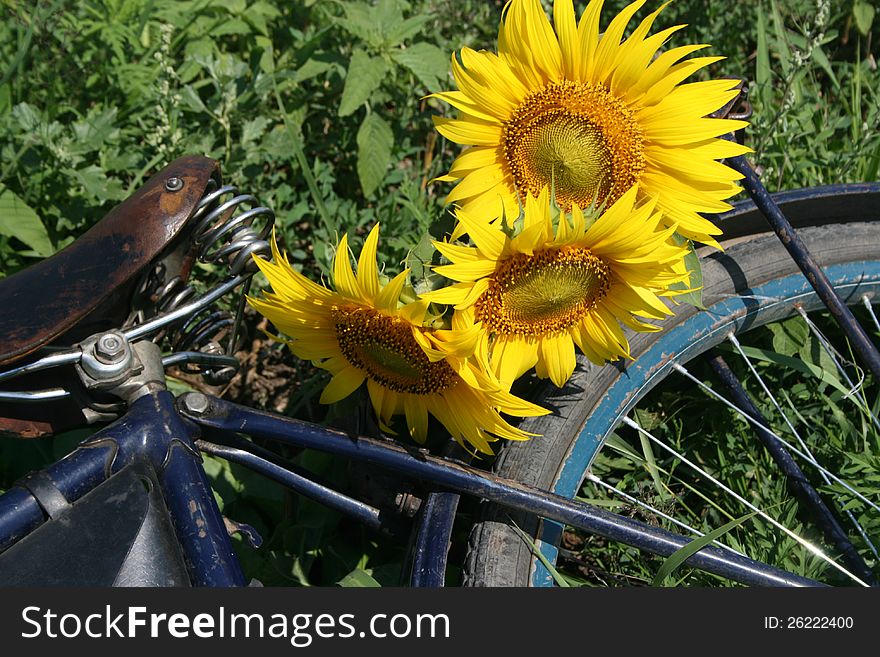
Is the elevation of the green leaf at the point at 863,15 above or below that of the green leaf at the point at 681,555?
above

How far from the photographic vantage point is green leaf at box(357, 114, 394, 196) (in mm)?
2609

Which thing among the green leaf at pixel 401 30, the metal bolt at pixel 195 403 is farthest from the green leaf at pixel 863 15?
the metal bolt at pixel 195 403

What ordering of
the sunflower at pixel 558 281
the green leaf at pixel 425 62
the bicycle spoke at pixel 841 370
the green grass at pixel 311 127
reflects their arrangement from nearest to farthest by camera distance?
the sunflower at pixel 558 281 < the bicycle spoke at pixel 841 370 < the green grass at pixel 311 127 < the green leaf at pixel 425 62

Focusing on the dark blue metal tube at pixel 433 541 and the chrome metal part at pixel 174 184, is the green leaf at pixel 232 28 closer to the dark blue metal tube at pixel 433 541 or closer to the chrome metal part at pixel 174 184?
the chrome metal part at pixel 174 184

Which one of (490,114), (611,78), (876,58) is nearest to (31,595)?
(490,114)

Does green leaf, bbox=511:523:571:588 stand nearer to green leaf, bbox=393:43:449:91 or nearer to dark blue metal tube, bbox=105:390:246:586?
dark blue metal tube, bbox=105:390:246:586

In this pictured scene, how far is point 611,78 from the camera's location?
148 cm

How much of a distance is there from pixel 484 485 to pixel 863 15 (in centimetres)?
225

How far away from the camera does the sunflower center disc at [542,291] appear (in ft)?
4.50

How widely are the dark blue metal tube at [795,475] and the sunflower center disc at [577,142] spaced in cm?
70

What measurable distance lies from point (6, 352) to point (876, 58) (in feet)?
9.66

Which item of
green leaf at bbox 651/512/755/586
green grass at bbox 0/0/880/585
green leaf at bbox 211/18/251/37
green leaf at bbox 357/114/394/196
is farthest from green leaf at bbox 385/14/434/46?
green leaf at bbox 651/512/755/586

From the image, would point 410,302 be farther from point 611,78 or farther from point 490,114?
point 611,78

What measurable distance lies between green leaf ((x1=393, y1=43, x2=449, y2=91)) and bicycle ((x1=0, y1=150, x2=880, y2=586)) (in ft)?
3.38
